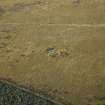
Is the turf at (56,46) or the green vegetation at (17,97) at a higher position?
the turf at (56,46)

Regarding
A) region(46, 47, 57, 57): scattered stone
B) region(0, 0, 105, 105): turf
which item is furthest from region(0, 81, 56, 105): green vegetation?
region(46, 47, 57, 57): scattered stone

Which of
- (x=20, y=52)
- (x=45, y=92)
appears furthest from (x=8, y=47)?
(x=45, y=92)

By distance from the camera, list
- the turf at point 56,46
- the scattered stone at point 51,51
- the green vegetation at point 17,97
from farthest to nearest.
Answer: the scattered stone at point 51,51 → the turf at point 56,46 → the green vegetation at point 17,97

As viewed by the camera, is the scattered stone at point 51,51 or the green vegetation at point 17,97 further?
the scattered stone at point 51,51

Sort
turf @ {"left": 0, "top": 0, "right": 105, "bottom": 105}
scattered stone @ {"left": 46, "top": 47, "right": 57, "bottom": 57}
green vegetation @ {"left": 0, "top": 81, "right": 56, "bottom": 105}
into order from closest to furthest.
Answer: green vegetation @ {"left": 0, "top": 81, "right": 56, "bottom": 105}, turf @ {"left": 0, "top": 0, "right": 105, "bottom": 105}, scattered stone @ {"left": 46, "top": 47, "right": 57, "bottom": 57}

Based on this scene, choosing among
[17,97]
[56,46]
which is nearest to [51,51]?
[56,46]

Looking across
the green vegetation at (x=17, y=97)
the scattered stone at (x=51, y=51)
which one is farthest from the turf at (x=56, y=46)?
the green vegetation at (x=17, y=97)

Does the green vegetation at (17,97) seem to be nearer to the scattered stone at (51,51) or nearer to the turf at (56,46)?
the turf at (56,46)

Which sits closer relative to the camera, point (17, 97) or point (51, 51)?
point (17, 97)

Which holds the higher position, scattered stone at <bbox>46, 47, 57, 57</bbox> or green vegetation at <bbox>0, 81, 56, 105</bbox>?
scattered stone at <bbox>46, 47, 57, 57</bbox>

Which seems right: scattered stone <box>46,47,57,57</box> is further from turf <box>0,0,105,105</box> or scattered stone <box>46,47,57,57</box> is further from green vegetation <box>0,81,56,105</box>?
green vegetation <box>0,81,56,105</box>

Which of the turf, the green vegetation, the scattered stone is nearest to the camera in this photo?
the green vegetation

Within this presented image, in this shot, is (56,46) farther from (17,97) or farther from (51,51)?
(17,97)
